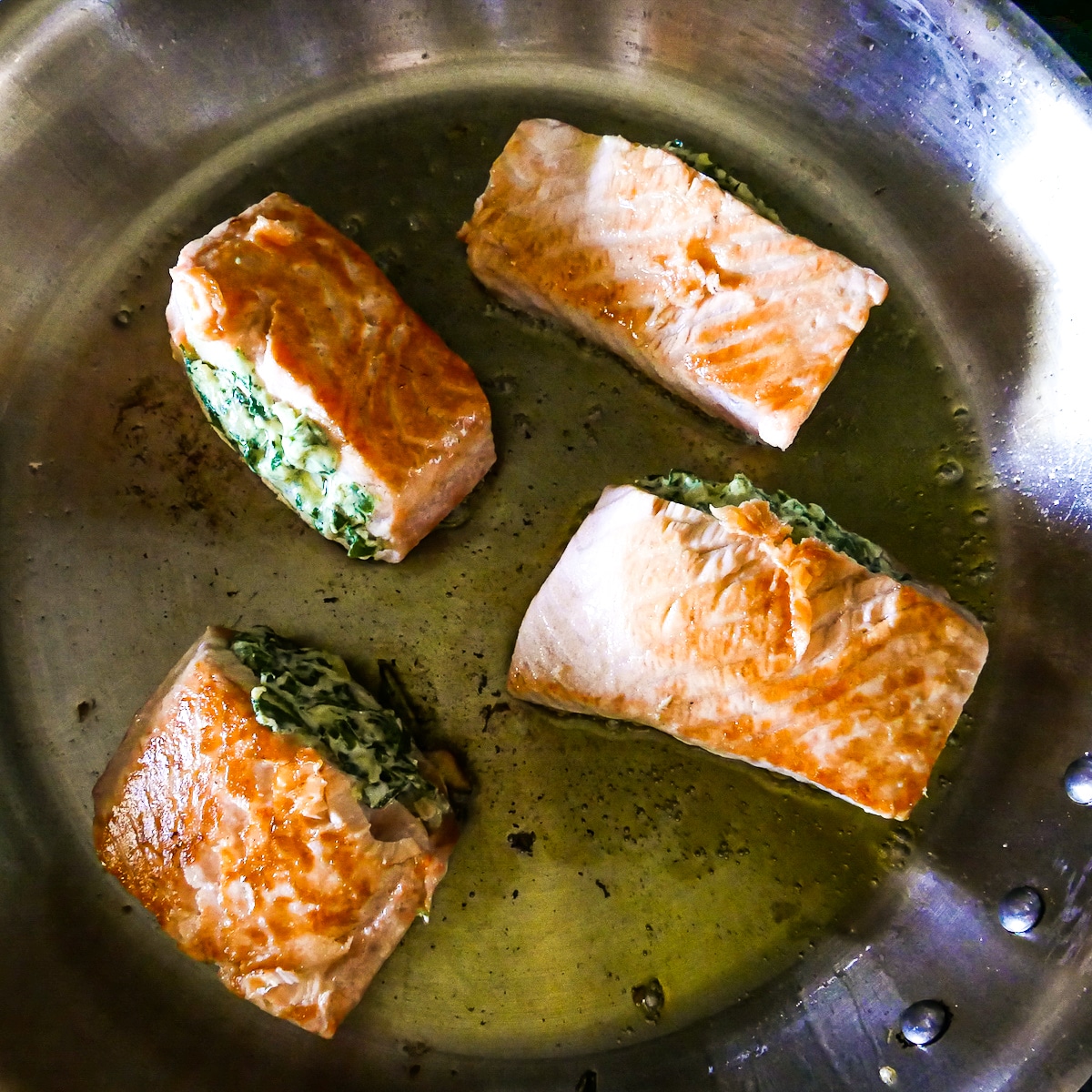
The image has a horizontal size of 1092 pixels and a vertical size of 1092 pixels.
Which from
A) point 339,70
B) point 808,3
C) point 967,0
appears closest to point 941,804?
point 967,0

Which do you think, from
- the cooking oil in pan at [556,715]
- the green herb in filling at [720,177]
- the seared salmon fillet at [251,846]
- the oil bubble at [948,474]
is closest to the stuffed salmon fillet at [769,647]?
the cooking oil in pan at [556,715]

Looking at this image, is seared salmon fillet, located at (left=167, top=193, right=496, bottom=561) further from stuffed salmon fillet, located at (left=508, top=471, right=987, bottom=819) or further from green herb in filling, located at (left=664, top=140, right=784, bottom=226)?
green herb in filling, located at (left=664, top=140, right=784, bottom=226)

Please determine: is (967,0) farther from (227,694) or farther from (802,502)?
(227,694)

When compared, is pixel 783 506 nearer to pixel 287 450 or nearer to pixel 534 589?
pixel 534 589

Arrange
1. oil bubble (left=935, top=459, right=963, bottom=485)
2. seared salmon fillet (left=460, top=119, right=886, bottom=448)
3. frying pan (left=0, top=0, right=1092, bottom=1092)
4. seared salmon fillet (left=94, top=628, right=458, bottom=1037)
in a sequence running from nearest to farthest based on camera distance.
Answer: seared salmon fillet (left=94, top=628, right=458, bottom=1037)
seared salmon fillet (left=460, top=119, right=886, bottom=448)
frying pan (left=0, top=0, right=1092, bottom=1092)
oil bubble (left=935, top=459, right=963, bottom=485)

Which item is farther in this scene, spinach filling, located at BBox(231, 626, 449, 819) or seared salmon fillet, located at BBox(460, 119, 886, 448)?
seared salmon fillet, located at BBox(460, 119, 886, 448)

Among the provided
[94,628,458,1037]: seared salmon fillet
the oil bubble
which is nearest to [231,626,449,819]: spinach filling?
[94,628,458,1037]: seared salmon fillet

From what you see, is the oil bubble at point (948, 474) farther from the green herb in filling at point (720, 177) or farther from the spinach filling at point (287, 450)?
the spinach filling at point (287, 450)
